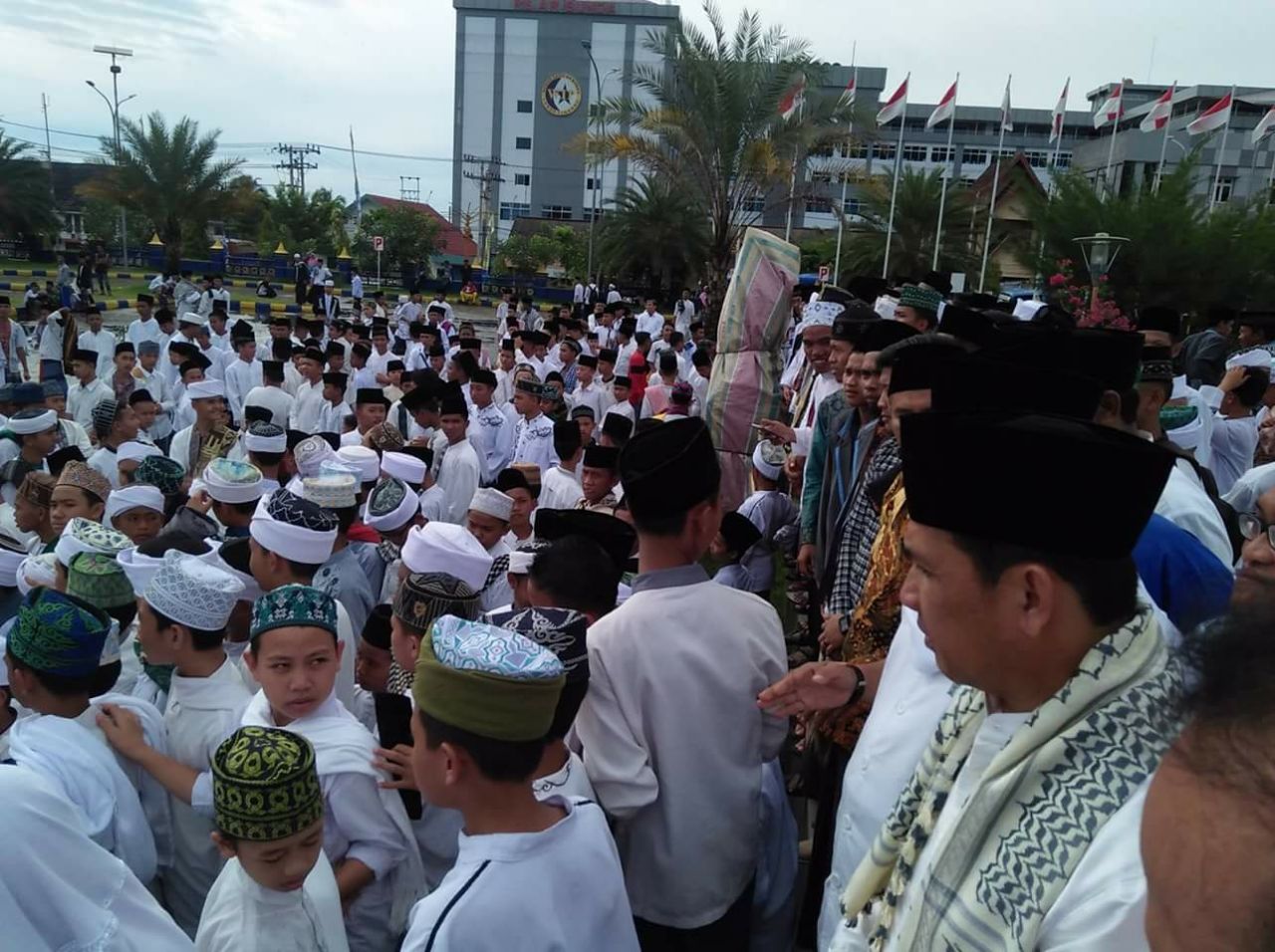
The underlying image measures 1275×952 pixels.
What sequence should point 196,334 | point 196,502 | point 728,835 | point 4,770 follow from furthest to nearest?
point 196,334, point 196,502, point 728,835, point 4,770

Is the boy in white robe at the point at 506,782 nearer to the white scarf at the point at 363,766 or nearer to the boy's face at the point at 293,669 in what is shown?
the white scarf at the point at 363,766

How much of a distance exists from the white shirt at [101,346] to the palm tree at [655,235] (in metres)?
23.8

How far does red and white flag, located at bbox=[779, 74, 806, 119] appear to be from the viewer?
60.0ft

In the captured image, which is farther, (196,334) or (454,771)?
(196,334)

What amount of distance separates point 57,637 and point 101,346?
12283mm

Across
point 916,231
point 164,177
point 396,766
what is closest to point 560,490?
point 396,766

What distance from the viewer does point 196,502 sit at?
5.39m

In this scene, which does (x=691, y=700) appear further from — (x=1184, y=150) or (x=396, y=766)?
(x=1184, y=150)

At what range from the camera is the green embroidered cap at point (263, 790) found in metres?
2.03

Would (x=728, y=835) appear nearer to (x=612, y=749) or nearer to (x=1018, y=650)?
(x=612, y=749)

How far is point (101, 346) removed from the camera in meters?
13.0

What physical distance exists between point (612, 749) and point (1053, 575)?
141cm

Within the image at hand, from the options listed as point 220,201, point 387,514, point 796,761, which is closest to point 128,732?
point 387,514

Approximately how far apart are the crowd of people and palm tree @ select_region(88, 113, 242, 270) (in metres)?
37.6
